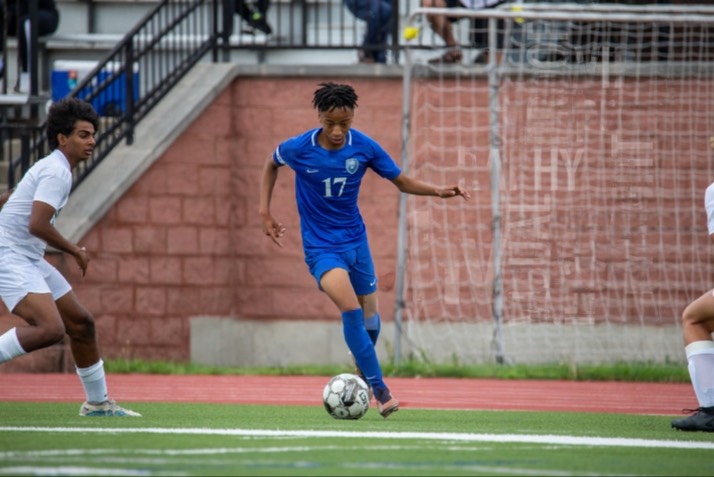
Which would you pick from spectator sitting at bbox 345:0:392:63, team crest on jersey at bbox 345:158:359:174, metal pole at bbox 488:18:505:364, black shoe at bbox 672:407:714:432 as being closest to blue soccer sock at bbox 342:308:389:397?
team crest on jersey at bbox 345:158:359:174

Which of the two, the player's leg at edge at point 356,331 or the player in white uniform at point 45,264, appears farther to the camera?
the player's leg at edge at point 356,331

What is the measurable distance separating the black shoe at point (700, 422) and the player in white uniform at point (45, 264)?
368 centimetres

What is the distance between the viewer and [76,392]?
14125 mm

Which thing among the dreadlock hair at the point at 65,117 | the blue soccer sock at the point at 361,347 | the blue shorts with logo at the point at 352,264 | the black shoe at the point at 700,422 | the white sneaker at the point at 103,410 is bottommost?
the white sneaker at the point at 103,410

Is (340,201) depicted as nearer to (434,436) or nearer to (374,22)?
(434,436)

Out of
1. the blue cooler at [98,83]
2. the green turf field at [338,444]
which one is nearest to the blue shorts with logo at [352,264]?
the green turf field at [338,444]

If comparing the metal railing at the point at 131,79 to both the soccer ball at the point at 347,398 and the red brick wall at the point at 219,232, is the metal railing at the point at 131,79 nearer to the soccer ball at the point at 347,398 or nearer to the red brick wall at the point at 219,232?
the red brick wall at the point at 219,232

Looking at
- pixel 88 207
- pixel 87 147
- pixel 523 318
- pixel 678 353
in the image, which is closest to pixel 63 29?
pixel 88 207

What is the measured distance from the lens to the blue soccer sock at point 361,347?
36.1ft

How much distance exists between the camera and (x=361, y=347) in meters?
11.1

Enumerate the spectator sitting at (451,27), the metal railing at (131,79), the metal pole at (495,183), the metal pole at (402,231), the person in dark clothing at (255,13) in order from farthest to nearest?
→ 1. the person in dark clothing at (255,13)
2. the spectator sitting at (451,27)
3. the metal railing at (131,79)
4. the metal pole at (495,183)
5. the metal pole at (402,231)

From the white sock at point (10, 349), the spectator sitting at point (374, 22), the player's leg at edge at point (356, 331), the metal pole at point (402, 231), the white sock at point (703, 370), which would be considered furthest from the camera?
the spectator sitting at point (374, 22)

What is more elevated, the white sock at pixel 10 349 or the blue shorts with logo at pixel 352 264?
the blue shorts with logo at pixel 352 264

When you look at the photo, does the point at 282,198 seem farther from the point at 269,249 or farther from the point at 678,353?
the point at 678,353
